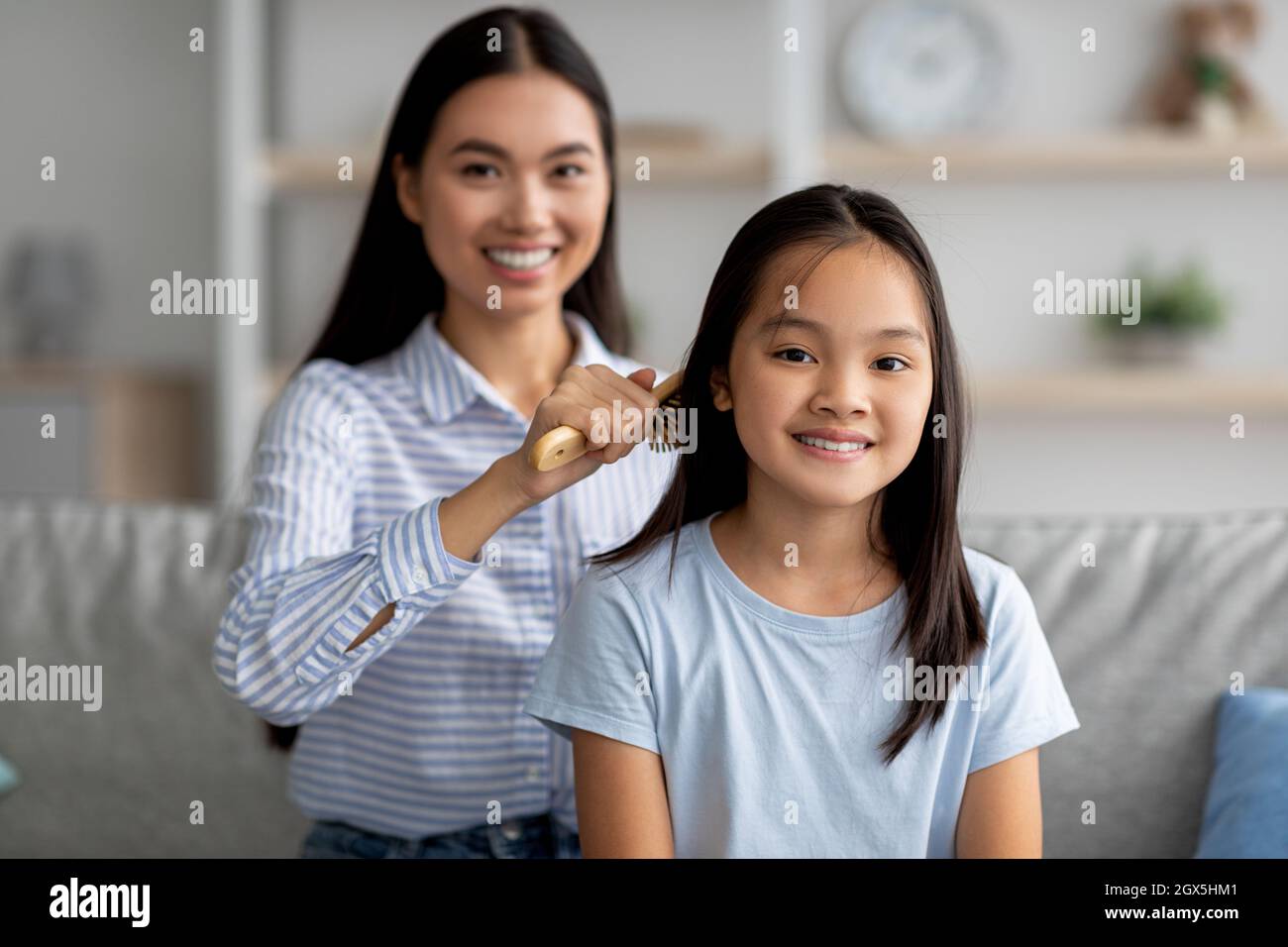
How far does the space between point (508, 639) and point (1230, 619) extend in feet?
2.11

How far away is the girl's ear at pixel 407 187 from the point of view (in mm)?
1172

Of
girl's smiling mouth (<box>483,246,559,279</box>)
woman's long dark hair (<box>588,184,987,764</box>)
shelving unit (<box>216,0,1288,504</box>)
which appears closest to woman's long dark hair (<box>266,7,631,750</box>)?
girl's smiling mouth (<box>483,246,559,279</box>)

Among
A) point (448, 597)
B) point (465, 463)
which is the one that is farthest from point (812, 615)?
point (465, 463)

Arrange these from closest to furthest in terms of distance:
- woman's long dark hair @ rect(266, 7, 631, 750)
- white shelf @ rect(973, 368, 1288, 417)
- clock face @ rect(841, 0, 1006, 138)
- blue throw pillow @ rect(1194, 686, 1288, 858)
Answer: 1. blue throw pillow @ rect(1194, 686, 1288, 858)
2. woman's long dark hair @ rect(266, 7, 631, 750)
3. white shelf @ rect(973, 368, 1288, 417)
4. clock face @ rect(841, 0, 1006, 138)

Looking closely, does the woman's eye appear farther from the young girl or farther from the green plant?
the green plant

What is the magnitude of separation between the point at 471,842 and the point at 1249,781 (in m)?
0.63

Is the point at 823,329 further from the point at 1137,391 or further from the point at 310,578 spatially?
the point at 1137,391

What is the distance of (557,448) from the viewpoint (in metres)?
0.81

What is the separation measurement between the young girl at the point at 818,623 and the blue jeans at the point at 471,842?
24 centimetres

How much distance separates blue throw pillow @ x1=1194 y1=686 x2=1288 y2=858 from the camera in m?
1.03

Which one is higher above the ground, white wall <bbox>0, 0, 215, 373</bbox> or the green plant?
white wall <bbox>0, 0, 215, 373</bbox>

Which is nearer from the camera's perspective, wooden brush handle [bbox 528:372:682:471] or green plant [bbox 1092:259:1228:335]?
wooden brush handle [bbox 528:372:682:471]

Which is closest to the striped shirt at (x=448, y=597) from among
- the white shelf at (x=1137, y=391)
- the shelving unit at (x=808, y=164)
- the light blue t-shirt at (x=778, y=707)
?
the light blue t-shirt at (x=778, y=707)
